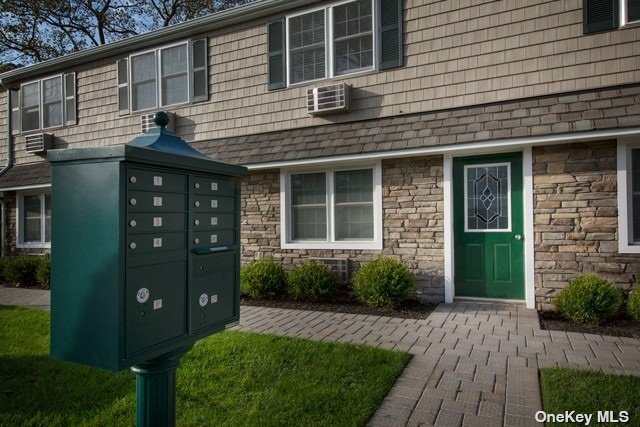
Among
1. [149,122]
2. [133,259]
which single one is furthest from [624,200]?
[149,122]

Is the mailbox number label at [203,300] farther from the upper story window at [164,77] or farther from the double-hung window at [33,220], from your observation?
the double-hung window at [33,220]

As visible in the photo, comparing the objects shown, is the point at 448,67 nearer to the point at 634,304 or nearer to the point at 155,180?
the point at 634,304

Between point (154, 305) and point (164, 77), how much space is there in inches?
325

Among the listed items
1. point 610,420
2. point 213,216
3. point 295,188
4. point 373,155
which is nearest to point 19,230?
point 295,188

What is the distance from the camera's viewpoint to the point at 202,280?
2244 mm

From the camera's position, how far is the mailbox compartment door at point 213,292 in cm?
220

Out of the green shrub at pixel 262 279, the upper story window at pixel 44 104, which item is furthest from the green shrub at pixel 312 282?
the upper story window at pixel 44 104

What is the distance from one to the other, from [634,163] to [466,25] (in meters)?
3.04

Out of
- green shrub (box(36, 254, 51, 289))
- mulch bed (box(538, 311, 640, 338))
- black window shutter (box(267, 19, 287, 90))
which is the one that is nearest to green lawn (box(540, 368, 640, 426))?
mulch bed (box(538, 311, 640, 338))

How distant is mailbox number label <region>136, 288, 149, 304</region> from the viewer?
184 cm

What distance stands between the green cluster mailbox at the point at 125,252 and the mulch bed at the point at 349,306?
4.11 m

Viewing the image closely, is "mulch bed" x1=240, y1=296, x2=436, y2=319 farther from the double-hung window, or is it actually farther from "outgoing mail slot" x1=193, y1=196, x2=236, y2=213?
the double-hung window

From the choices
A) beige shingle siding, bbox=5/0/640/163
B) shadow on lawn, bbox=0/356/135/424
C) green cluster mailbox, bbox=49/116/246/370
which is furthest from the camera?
beige shingle siding, bbox=5/0/640/163

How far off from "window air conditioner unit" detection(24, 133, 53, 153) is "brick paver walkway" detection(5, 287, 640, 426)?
7.51m
